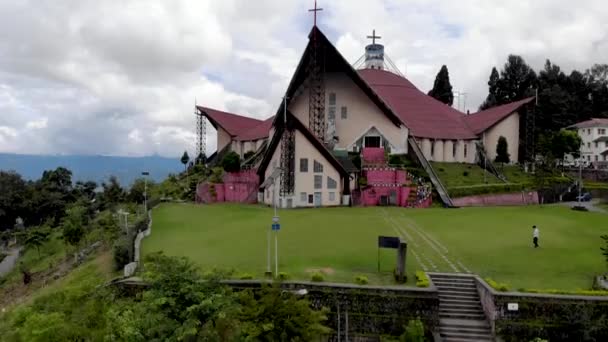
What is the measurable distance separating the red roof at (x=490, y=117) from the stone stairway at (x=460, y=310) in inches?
1464

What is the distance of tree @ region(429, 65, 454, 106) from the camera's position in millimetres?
68812

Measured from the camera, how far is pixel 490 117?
50750 mm

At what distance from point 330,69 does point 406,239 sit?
25223mm

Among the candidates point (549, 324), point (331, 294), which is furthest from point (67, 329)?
point (549, 324)

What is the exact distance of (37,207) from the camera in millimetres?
58562

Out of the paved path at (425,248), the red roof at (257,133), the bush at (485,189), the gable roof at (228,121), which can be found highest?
the gable roof at (228,121)

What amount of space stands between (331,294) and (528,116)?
140 ft

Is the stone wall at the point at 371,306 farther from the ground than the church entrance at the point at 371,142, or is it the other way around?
the church entrance at the point at 371,142

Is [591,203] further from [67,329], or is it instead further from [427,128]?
[67,329]

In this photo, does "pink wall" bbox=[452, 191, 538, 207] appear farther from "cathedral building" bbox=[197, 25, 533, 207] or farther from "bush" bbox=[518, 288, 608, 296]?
"bush" bbox=[518, 288, 608, 296]

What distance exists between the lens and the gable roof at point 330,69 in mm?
40219

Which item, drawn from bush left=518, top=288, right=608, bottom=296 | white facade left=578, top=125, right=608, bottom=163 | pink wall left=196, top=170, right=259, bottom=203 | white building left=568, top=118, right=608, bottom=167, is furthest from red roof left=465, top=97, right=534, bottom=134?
bush left=518, top=288, right=608, bottom=296

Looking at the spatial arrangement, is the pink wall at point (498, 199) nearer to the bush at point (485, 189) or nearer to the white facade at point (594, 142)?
the bush at point (485, 189)

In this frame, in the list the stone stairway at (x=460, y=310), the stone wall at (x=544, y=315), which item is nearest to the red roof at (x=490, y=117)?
the stone stairway at (x=460, y=310)
